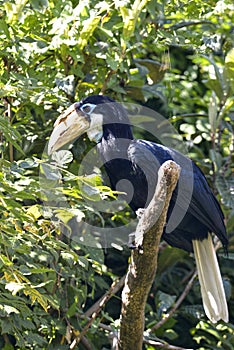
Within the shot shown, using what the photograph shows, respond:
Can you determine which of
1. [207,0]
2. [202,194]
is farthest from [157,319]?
[207,0]

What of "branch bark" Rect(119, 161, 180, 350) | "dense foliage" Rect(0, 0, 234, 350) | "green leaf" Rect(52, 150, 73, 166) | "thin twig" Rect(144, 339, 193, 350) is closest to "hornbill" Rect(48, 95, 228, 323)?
"dense foliage" Rect(0, 0, 234, 350)

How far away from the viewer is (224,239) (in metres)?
4.80

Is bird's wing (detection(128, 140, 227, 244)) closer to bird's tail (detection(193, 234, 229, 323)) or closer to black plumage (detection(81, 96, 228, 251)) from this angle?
black plumage (detection(81, 96, 228, 251))

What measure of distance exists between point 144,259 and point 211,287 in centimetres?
116

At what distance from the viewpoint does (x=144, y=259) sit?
151 inches

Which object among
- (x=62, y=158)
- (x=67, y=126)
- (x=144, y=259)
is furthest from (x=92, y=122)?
(x=144, y=259)

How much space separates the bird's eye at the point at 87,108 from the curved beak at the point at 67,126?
0.02 m

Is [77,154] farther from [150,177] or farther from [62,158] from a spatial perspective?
[62,158]

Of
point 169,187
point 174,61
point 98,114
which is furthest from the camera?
point 174,61

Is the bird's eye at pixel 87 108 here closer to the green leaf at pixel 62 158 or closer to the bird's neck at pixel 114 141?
the bird's neck at pixel 114 141

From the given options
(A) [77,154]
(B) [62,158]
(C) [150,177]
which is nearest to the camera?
(B) [62,158]

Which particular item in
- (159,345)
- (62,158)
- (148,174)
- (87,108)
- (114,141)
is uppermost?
(62,158)

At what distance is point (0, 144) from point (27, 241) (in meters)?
0.90

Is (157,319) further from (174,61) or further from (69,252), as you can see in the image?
(174,61)
